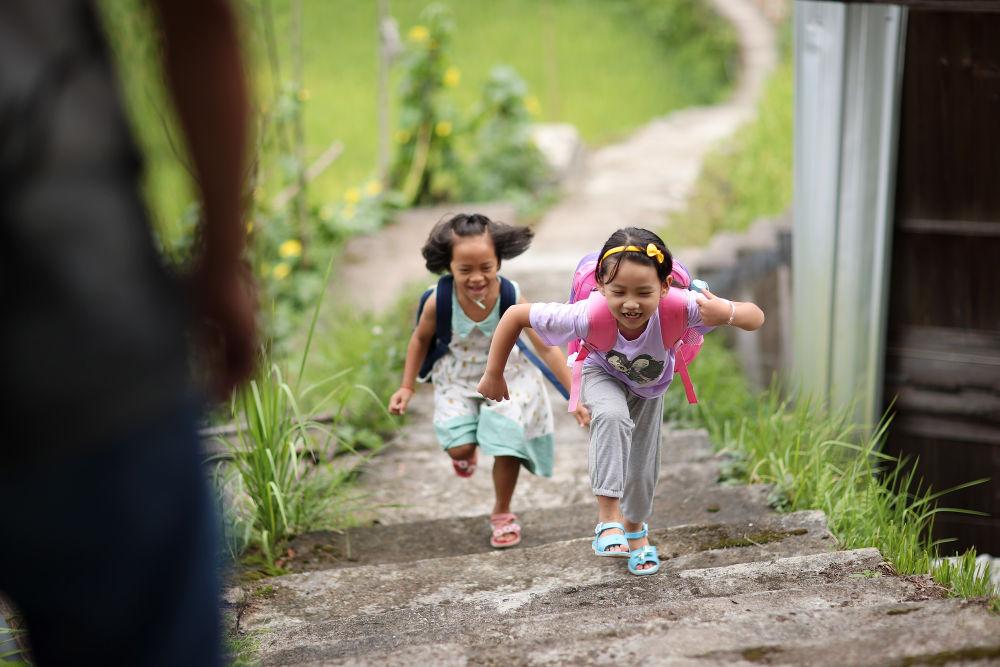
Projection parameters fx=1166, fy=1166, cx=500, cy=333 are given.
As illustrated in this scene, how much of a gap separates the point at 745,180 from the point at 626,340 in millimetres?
6409

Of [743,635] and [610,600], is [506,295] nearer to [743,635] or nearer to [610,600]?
[610,600]

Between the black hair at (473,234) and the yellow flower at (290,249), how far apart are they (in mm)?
4576

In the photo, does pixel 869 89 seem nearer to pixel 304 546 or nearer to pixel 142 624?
pixel 304 546

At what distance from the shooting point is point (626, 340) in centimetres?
309

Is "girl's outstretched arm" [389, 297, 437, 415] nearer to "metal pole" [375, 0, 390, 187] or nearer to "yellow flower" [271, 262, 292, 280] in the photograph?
"yellow flower" [271, 262, 292, 280]

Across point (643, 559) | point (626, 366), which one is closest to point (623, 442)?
point (626, 366)

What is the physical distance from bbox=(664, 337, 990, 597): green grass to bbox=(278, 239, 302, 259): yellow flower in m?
3.60

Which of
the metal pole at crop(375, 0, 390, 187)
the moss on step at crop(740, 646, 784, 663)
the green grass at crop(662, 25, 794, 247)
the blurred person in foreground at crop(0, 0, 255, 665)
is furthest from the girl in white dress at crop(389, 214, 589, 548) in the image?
the metal pole at crop(375, 0, 390, 187)

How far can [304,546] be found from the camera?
11.7 feet

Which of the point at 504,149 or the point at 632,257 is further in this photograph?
the point at 504,149

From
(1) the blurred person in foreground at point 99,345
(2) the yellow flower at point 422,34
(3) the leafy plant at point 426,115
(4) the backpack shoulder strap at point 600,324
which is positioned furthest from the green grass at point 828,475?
(2) the yellow flower at point 422,34

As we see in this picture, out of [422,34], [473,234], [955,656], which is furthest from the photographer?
[422,34]

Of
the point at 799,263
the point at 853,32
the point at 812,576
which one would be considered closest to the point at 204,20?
the point at 812,576

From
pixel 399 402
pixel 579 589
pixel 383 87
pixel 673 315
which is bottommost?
pixel 579 589
